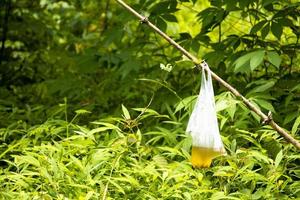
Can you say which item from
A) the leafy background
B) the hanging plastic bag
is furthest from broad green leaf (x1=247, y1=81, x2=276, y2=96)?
the hanging plastic bag

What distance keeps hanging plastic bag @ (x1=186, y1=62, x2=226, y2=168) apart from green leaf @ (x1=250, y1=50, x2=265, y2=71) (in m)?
0.78

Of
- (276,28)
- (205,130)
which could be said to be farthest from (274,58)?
(205,130)

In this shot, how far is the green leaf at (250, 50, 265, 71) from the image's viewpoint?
2.33 metres

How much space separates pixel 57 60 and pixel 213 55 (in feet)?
7.49

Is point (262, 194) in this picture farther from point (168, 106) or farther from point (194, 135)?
point (168, 106)

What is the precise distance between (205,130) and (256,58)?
3.06ft

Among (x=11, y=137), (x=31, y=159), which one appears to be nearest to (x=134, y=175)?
(x=31, y=159)

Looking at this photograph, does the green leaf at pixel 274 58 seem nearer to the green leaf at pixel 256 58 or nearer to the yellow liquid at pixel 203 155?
the green leaf at pixel 256 58

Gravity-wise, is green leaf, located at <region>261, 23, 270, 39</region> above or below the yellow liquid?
above

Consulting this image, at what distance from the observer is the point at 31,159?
202 centimetres

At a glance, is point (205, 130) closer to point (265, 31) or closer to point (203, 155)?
point (203, 155)

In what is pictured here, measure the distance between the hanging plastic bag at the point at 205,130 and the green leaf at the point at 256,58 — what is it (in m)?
0.78

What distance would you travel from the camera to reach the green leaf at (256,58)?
233 centimetres

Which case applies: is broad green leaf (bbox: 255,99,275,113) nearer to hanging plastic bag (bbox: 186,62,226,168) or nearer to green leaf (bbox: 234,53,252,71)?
green leaf (bbox: 234,53,252,71)
